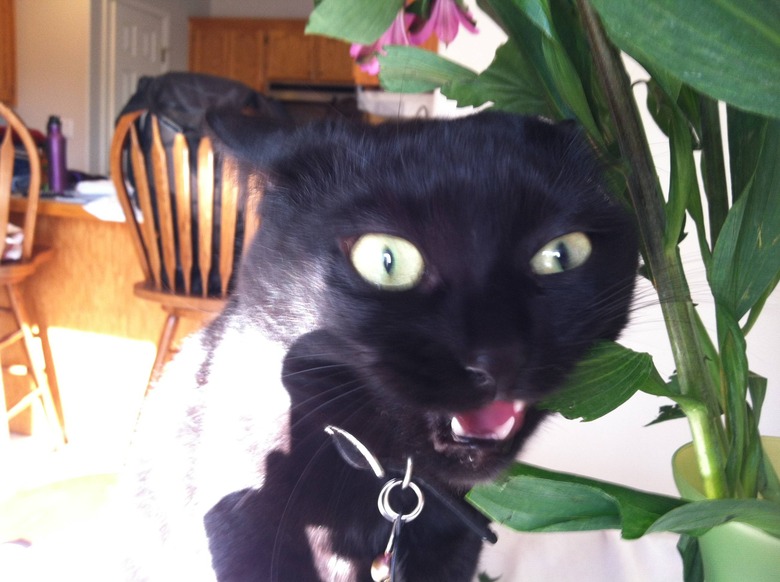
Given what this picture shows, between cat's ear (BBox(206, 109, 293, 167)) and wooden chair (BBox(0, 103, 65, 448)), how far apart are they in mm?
1611

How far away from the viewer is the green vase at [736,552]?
36 cm

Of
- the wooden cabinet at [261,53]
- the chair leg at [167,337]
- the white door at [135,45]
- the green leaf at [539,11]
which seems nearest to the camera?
the green leaf at [539,11]

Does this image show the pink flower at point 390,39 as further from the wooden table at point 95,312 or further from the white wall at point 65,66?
the white wall at point 65,66

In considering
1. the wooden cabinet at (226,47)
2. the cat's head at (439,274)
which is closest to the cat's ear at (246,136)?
the cat's head at (439,274)

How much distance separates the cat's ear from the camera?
17.8 inches

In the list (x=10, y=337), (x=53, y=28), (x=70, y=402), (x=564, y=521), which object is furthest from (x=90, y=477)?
(x=53, y=28)

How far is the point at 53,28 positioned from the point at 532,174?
472cm

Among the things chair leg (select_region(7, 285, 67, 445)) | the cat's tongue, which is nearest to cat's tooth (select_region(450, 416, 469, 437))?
the cat's tongue

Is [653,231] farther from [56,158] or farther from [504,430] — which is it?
[56,158]

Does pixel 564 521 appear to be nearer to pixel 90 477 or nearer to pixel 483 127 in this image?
pixel 483 127

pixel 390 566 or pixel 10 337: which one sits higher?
pixel 390 566

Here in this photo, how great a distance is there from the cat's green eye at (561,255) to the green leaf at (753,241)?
0.09 metres

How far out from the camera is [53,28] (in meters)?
4.18

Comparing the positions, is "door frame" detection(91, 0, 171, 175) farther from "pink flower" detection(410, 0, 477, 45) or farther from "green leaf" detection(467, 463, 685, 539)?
"green leaf" detection(467, 463, 685, 539)
